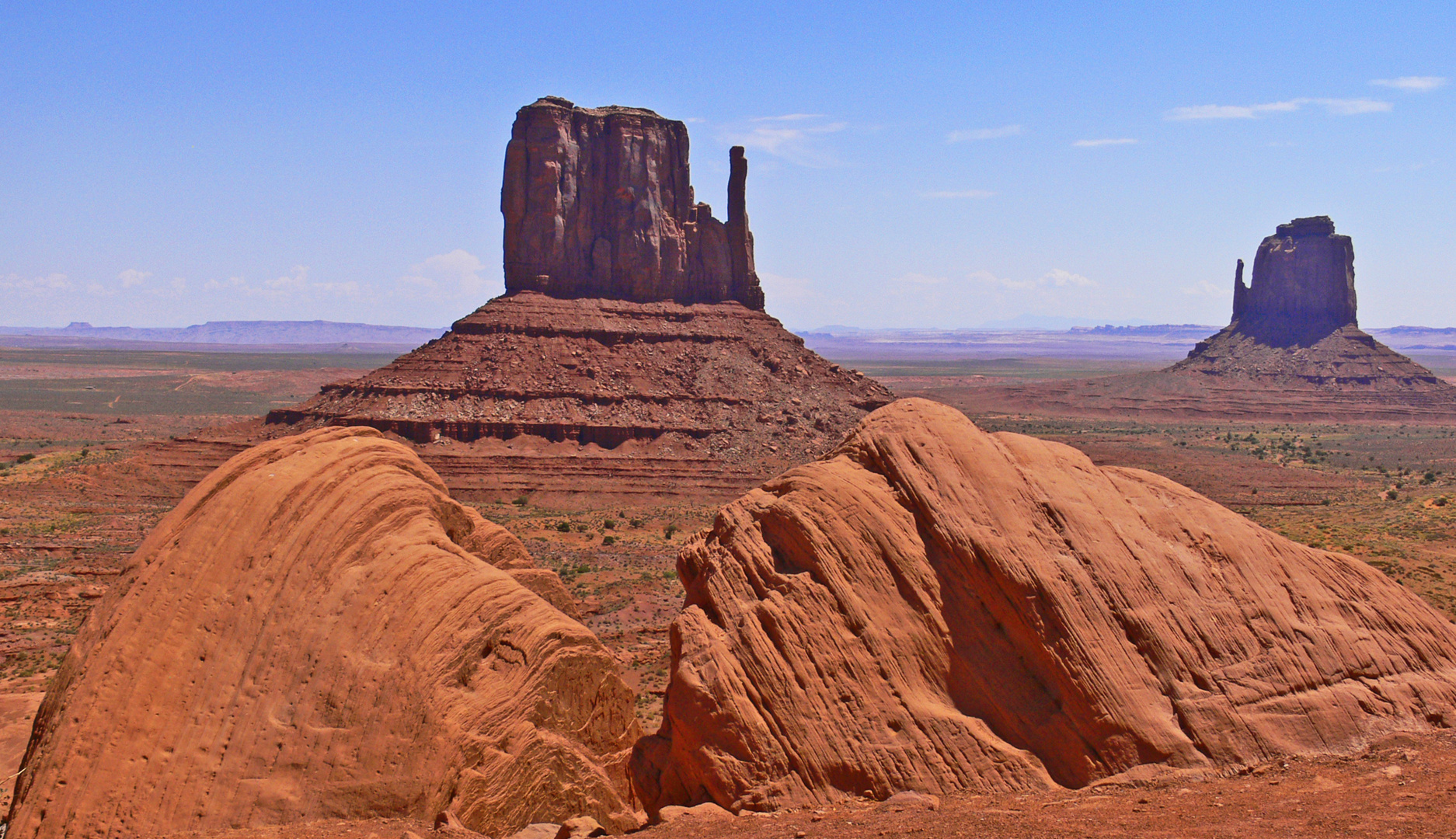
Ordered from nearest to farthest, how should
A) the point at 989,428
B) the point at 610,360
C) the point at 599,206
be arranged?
the point at 610,360 → the point at 599,206 → the point at 989,428

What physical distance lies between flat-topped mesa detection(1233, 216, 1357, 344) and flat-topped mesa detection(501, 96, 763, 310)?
84834 mm

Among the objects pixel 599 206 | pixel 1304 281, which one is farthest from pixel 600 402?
pixel 1304 281

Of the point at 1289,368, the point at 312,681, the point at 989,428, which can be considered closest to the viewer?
the point at 312,681

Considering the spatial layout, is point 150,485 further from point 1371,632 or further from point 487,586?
point 1371,632

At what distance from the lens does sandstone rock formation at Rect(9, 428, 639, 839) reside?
11273mm

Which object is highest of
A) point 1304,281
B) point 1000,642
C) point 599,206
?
point 599,206

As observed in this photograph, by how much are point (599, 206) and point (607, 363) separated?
44.2ft

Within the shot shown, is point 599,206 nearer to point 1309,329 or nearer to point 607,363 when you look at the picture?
point 607,363

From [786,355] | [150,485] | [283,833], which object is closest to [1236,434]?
[786,355]

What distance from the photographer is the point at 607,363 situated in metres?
72.9

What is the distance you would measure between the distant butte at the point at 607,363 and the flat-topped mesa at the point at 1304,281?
7895cm

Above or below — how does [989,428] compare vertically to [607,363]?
below

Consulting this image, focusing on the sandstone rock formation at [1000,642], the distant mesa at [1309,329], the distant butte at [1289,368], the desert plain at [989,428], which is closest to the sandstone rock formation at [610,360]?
the desert plain at [989,428]

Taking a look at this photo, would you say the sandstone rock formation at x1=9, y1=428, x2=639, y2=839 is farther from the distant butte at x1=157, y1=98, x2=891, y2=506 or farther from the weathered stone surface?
the distant butte at x1=157, y1=98, x2=891, y2=506
